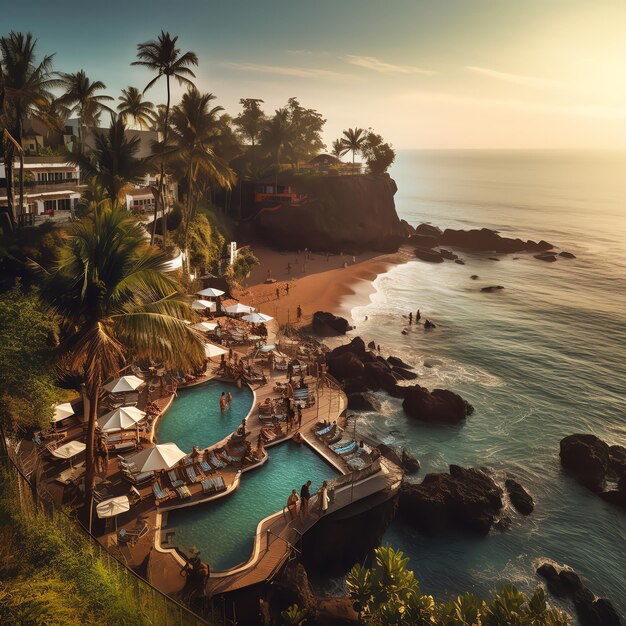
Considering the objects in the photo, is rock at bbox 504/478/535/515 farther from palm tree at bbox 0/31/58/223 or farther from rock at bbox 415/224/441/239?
rock at bbox 415/224/441/239

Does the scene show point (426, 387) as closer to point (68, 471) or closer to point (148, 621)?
point (68, 471)

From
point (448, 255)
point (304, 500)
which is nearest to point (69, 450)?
point (304, 500)

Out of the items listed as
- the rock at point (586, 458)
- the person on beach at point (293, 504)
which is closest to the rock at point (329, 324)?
→ the rock at point (586, 458)

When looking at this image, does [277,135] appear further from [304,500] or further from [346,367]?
[304,500]

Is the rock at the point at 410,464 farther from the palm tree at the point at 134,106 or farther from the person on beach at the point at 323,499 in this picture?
the palm tree at the point at 134,106

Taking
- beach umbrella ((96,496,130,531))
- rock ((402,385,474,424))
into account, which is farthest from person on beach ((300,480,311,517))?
rock ((402,385,474,424))
